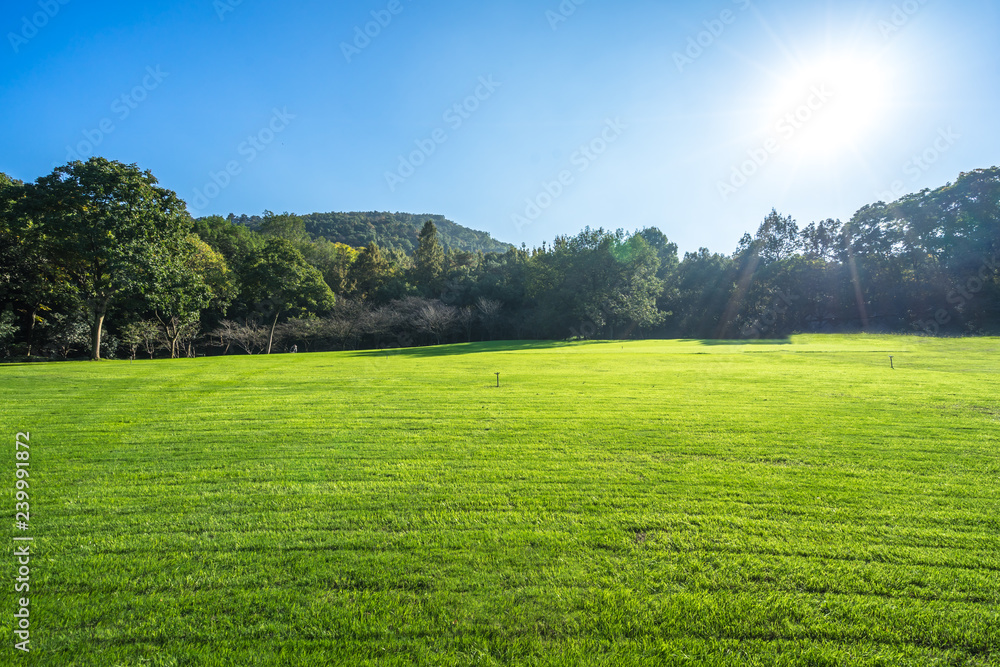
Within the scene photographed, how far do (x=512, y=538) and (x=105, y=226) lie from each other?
29325 millimetres

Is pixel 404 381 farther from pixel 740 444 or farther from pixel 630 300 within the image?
pixel 630 300

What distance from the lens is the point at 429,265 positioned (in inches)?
2100

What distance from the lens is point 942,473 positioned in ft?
17.0

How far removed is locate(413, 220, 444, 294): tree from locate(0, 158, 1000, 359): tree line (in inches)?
11.2

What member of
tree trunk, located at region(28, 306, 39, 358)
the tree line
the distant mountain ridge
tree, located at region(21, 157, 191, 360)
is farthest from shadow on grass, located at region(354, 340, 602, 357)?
the distant mountain ridge

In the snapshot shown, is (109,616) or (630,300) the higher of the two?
(630,300)

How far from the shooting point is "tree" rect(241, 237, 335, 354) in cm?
3594

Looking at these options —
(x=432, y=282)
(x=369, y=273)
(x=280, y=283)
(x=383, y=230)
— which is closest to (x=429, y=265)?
(x=432, y=282)

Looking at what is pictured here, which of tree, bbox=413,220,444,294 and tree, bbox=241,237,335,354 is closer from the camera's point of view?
tree, bbox=241,237,335,354

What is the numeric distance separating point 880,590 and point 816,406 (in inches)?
283

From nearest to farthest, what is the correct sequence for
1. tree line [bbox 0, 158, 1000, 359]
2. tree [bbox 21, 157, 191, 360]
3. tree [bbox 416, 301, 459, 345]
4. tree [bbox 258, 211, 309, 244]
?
1. tree [bbox 21, 157, 191, 360]
2. tree line [bbox 0, 158, 1000, 359]
3. tree [bbox 416, 301, 459, 345]
4. tree [bbox 258, 211, 309, 244]

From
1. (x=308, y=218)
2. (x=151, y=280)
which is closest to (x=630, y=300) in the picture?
(x=151, y=280)

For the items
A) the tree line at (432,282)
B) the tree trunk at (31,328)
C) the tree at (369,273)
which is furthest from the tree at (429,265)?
the tree trunk at (31,328)

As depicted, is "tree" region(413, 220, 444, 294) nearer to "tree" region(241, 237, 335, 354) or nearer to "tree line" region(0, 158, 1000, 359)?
"tree line" region(0, 158, 1000, 359)
